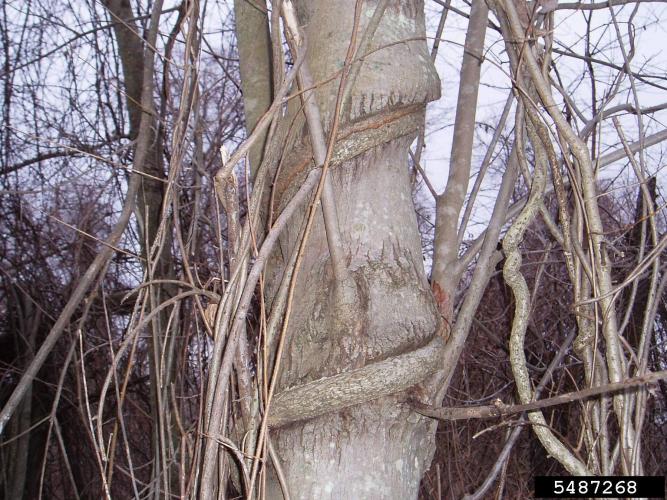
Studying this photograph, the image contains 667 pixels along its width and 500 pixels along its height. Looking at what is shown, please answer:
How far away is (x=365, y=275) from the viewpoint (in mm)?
693

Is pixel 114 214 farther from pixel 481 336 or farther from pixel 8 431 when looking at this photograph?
pixel 481 336

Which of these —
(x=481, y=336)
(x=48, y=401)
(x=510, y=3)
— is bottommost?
(x=48, y=401)

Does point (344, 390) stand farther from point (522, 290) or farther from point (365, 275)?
point (522, 290)

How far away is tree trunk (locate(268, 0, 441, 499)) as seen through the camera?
652mm

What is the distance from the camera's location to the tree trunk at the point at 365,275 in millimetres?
652

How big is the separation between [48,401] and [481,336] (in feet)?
5.91

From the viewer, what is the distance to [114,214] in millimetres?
2238

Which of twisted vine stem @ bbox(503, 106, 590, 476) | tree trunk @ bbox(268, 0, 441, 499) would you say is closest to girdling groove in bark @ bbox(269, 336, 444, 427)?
tree trunk @ bbox(268, 0, 441, 499)

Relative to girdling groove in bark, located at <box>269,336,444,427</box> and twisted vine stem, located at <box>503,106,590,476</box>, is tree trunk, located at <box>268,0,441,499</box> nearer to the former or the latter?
girdling groove in bark, located at <box>269,336,444,427</box>

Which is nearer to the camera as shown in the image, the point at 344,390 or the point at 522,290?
the point at 344,390

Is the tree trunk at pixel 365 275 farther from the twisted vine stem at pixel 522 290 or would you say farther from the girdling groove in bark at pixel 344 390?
the twisted vine stem at pixel 522 290

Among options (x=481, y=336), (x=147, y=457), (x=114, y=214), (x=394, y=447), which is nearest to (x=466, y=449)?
(x=481, y=336)

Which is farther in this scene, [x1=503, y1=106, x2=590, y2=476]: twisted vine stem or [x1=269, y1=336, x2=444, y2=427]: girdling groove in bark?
[x1=503, y1=106, x2=590, y2=476]: twisted vine stem

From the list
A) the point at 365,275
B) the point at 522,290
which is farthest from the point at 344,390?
the point at 522,290
